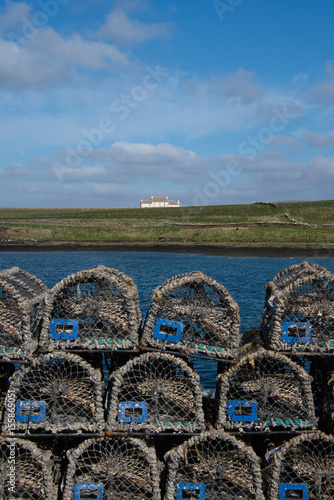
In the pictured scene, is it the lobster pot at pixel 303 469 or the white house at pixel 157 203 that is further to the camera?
the white house at pixel 157 203

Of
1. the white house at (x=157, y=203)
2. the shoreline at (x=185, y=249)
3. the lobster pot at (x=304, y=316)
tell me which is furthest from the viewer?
the white house at (x=157, y=203)

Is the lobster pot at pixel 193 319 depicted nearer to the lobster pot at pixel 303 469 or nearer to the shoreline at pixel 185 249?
the lobster pot at pixel 303 469

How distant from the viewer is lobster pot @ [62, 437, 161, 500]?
→ 4578 mm

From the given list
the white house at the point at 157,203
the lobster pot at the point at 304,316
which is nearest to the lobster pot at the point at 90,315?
the lobster pot at the point at 304,316

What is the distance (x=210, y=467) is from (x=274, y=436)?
40.2 inches

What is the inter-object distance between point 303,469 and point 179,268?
28054 millimetres

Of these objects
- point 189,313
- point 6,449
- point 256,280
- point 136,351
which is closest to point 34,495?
point 6,449

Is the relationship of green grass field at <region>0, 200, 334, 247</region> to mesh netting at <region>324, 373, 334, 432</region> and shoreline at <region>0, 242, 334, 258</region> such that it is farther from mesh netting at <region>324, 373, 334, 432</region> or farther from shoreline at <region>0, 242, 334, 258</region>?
mesh netting at <region>324, 373, 334, 432</region>

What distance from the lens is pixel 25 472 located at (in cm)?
476

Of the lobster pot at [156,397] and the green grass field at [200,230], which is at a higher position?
the green grass field at [200,230]

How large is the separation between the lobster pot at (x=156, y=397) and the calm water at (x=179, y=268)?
399cm

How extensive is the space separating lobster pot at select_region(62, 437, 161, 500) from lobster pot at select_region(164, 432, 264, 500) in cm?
22

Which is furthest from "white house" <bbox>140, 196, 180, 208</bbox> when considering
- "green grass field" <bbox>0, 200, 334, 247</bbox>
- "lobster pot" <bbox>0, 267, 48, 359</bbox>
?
"lobster pot" <bbox>0, 267, 48, 359</bbox>

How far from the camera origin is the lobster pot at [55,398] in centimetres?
496
